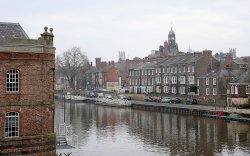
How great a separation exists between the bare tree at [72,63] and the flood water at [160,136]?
210ft

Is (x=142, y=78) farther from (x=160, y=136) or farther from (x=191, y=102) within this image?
(x=160, y=136)

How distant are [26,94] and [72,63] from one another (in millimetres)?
108174

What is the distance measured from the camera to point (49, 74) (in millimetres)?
29766

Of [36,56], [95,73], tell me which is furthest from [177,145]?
[95,73]

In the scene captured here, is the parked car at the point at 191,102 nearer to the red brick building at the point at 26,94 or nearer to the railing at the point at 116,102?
the railing at the point at 116,102

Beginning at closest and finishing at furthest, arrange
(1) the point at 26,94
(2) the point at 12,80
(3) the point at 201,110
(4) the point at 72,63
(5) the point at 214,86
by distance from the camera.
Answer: (2) the point at 12,80
(1) the point at 26,94
(3) the point at 201,110
(5) the point at 214,86
(4) the point at 72,63

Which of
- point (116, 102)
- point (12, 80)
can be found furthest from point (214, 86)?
point (12, 80)

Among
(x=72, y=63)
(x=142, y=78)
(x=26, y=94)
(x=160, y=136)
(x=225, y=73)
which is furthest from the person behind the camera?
(x=72, y=63)

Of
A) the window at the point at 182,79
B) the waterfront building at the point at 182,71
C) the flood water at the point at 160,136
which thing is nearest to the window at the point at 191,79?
the waterfront building at the point at 182,71

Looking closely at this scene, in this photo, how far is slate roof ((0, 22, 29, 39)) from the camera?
97.4 feet

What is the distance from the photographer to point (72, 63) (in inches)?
5364

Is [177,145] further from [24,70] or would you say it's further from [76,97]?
[76,97]

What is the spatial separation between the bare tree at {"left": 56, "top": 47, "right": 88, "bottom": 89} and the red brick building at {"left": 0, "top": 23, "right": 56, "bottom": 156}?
10490 centimetres

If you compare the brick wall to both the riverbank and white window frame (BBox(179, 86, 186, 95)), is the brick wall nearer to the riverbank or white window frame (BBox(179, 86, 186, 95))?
the riverbank
